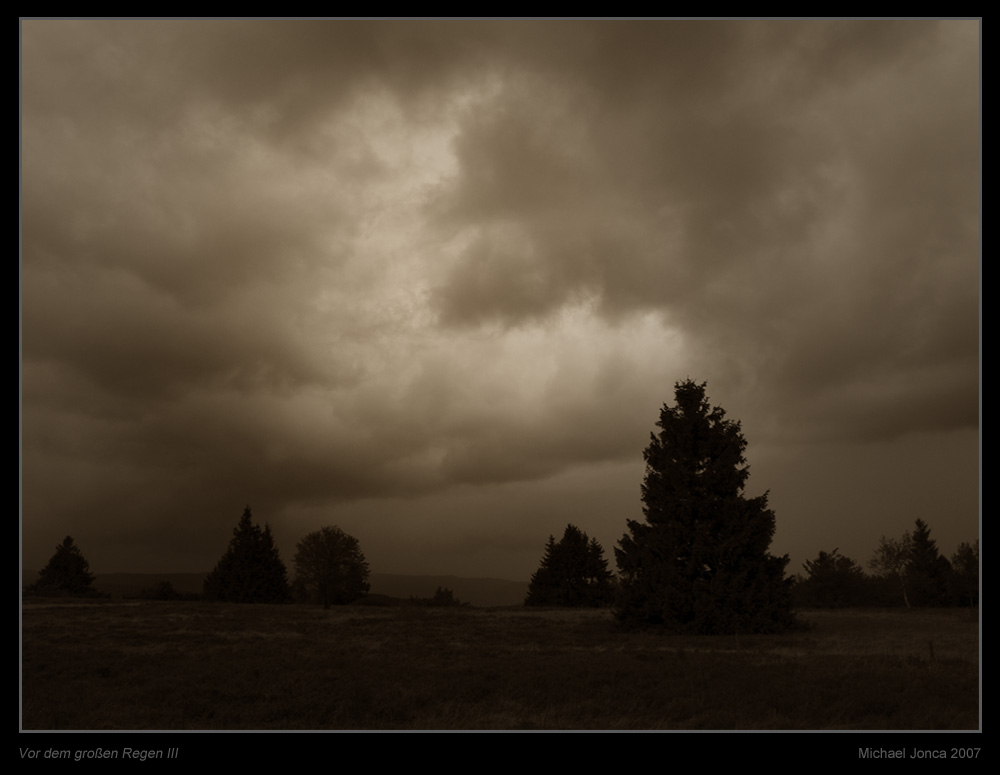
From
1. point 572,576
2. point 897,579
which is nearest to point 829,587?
point 897,579

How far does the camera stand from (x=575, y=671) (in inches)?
712

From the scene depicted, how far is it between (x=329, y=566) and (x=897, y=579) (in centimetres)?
8479

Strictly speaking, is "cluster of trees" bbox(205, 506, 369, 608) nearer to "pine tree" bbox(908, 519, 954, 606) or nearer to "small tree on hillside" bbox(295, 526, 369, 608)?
"small tree on hillside" bbox(295, 526, 369, 608)

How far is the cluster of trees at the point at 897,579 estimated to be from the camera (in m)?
78.4

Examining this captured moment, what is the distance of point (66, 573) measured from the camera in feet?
262

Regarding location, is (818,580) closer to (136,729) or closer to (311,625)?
(311,625)

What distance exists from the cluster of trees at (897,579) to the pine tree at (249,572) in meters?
67.4

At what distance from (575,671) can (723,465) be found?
760 inches

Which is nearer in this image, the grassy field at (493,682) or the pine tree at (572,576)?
the grassy field at (493,682)

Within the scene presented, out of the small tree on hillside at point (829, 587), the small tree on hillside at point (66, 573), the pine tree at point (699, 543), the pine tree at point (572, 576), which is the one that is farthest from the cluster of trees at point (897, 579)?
the small tree on hillside at point (66, 573)

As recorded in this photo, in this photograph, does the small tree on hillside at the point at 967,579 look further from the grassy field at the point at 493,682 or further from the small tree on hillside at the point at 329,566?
the small tree on hillside at the point at 329,566

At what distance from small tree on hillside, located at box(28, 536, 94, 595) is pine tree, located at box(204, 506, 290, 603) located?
1799 centimetres
